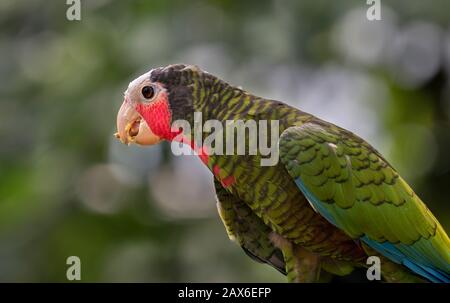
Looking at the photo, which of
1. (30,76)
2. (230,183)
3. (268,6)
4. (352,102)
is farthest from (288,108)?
(30,76)

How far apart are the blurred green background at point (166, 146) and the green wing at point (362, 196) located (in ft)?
8.29

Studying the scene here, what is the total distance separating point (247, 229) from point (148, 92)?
2.69 ft

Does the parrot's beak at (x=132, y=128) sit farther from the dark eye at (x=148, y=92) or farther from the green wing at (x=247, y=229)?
the green wing at (x=247, y=229)

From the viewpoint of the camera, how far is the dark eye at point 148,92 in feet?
11.3

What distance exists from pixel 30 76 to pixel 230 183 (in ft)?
13.3

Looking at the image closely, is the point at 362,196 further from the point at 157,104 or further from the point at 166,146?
the point at 166,146

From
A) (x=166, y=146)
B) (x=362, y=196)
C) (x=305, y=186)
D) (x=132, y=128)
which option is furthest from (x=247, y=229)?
(x=166, y=146)

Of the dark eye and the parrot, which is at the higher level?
the dark eye

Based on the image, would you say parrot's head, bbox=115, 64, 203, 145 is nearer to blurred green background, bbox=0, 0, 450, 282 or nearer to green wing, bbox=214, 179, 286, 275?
green wing, bbox=214, 179, 286, 275

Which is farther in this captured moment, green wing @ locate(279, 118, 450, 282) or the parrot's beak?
the parrot's beak

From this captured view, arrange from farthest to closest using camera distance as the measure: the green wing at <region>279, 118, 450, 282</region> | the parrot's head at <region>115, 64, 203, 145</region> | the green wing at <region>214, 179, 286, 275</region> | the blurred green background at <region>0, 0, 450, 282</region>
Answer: the blurred green background at <region>0, 0, 450, 282</region>, the green wing at <region>214, 179, 286, 275</region>, the parrot's head at <region>115, 64, 203, 145</region>, the green wing at <region>279, 118, 450, 282</region>

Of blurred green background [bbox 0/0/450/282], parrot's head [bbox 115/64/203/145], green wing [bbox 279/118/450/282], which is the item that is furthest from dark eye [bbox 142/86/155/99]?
blurred green background [bbox 0/0/450/282]

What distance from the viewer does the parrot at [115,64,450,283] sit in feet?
10.7
